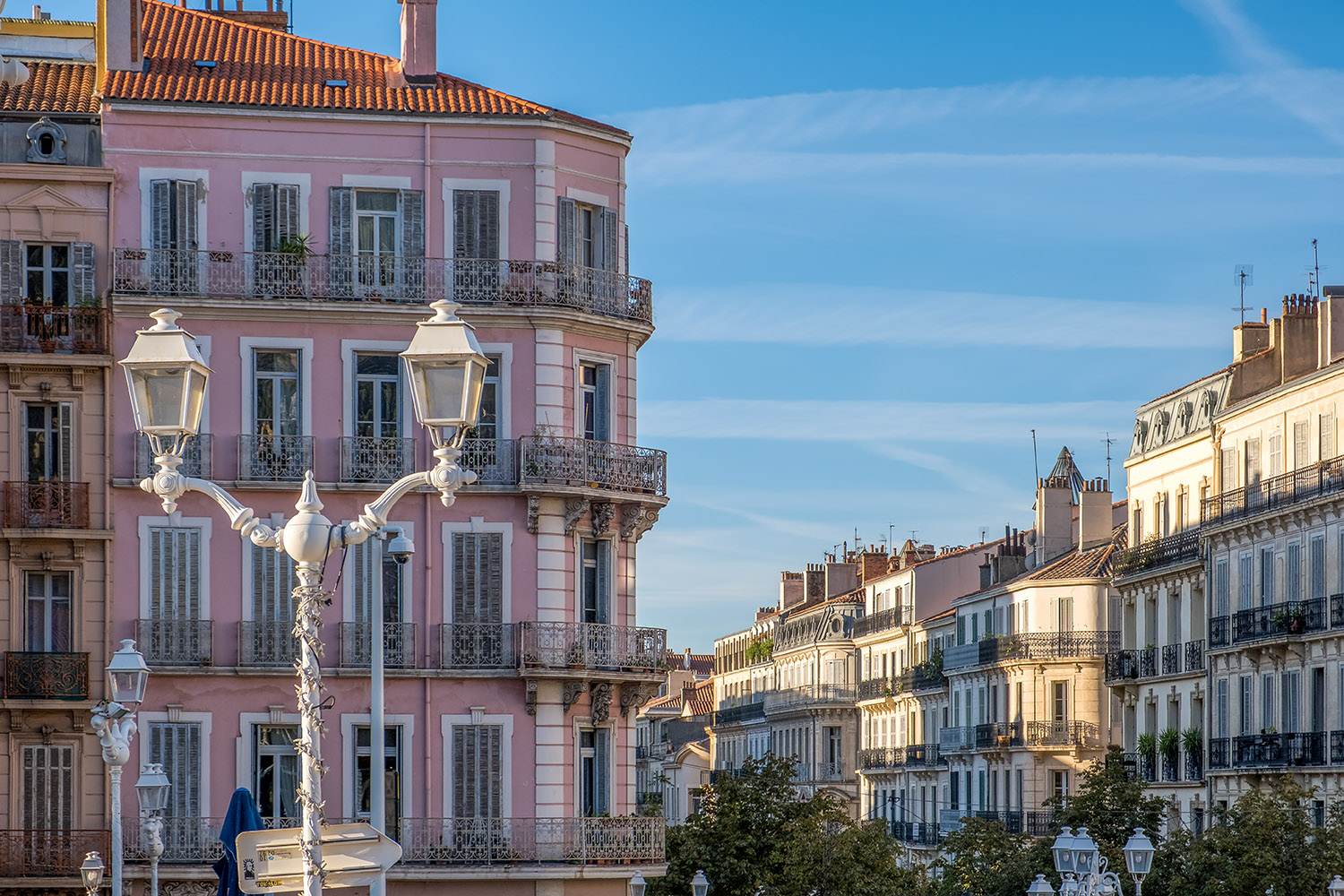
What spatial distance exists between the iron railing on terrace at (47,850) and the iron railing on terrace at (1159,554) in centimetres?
4123

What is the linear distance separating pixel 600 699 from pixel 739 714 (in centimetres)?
10113

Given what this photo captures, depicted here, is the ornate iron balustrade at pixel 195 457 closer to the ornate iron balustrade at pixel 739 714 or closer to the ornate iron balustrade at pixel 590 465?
the ornate iron balustrade at pixel 590 465

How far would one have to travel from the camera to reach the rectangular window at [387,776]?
45.3 m

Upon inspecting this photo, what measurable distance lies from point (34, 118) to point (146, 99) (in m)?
2.25

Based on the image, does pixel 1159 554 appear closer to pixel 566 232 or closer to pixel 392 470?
pixel 566 232

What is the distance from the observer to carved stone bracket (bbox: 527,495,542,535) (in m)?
46.3

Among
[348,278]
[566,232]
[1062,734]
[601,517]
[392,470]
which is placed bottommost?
[1062,734]

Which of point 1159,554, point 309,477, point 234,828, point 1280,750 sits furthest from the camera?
point 1159,554

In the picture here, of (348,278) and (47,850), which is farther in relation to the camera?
(348,278)

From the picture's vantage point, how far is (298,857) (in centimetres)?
1766

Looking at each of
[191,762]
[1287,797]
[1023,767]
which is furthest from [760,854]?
[1023,767]

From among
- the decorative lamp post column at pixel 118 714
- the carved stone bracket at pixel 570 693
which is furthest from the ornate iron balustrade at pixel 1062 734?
the decorative lamp post column at pixel 118 714

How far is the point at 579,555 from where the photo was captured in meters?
47.0

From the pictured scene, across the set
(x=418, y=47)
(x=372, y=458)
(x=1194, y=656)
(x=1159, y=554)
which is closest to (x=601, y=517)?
(x=372, y=458)
